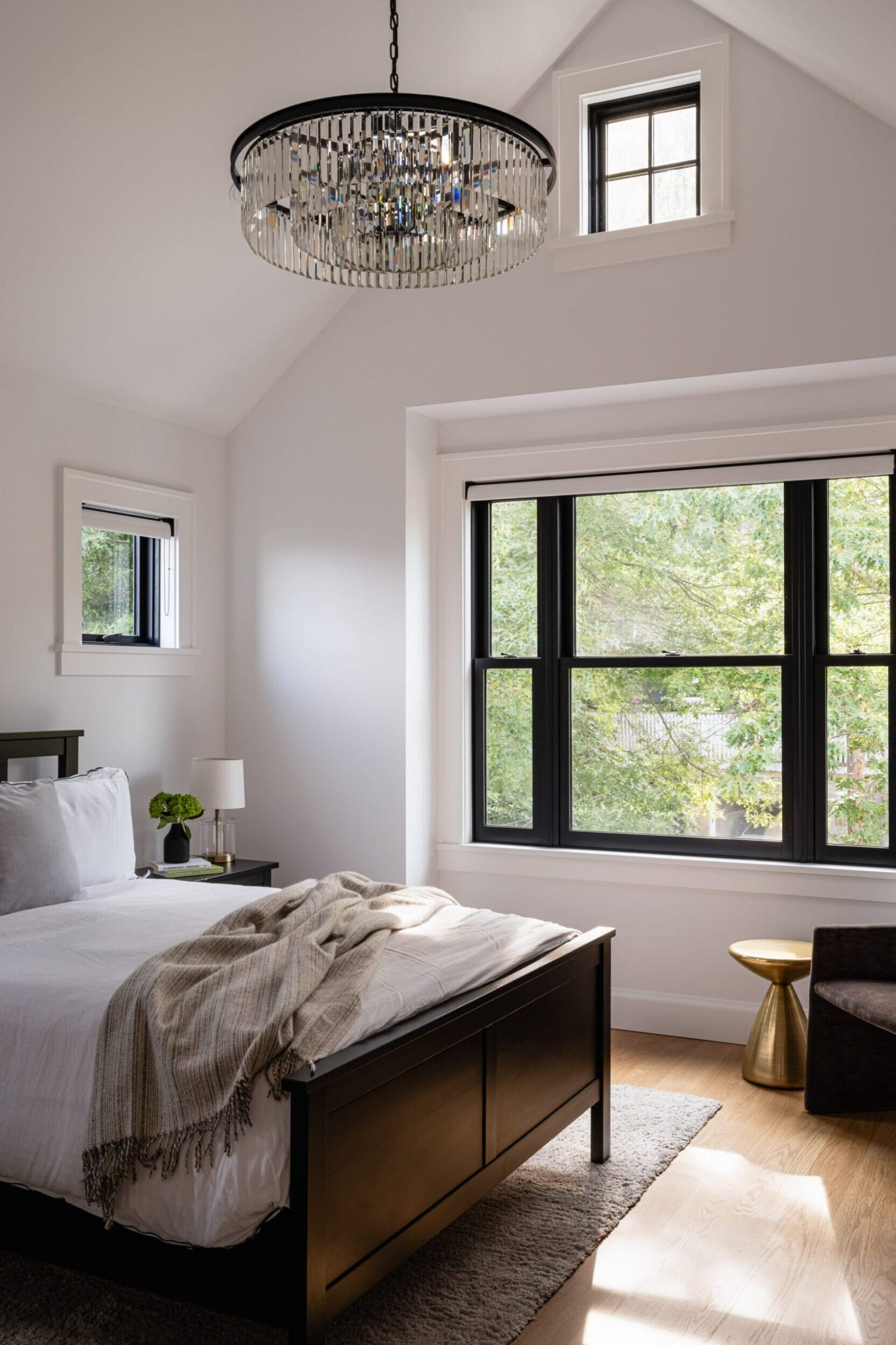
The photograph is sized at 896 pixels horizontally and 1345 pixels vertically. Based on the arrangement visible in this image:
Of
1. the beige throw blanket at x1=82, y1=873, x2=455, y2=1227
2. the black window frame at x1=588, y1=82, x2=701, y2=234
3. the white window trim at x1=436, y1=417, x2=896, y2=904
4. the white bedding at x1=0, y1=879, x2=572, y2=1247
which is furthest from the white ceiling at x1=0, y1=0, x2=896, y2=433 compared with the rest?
the beige throw blanket at x1=82, y1=873, x2=455, y2=1227

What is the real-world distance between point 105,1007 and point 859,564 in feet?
10.5

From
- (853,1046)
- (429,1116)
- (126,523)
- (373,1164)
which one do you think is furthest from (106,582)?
(853,1046)

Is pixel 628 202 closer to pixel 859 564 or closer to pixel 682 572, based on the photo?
pixel 682 572

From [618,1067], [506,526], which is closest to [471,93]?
[506,526]

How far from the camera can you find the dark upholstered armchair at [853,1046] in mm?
3713

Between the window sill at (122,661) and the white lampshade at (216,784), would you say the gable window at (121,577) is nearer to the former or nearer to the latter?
the window sill at (122,661)

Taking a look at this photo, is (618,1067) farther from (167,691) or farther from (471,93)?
(471,93)

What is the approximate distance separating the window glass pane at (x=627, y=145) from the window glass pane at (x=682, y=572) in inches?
49.8

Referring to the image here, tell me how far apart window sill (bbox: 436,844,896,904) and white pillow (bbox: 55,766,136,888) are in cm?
149

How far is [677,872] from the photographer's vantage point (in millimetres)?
4531

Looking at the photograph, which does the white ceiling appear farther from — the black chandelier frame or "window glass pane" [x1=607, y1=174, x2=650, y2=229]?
the black chandelier frame

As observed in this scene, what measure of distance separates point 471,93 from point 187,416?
1.71 m

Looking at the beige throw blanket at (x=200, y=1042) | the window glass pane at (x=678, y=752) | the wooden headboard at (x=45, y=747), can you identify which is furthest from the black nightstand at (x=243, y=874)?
the beige throw blanket at (x=200, y=1042)

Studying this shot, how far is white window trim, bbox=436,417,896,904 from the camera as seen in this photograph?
14.0 ft
